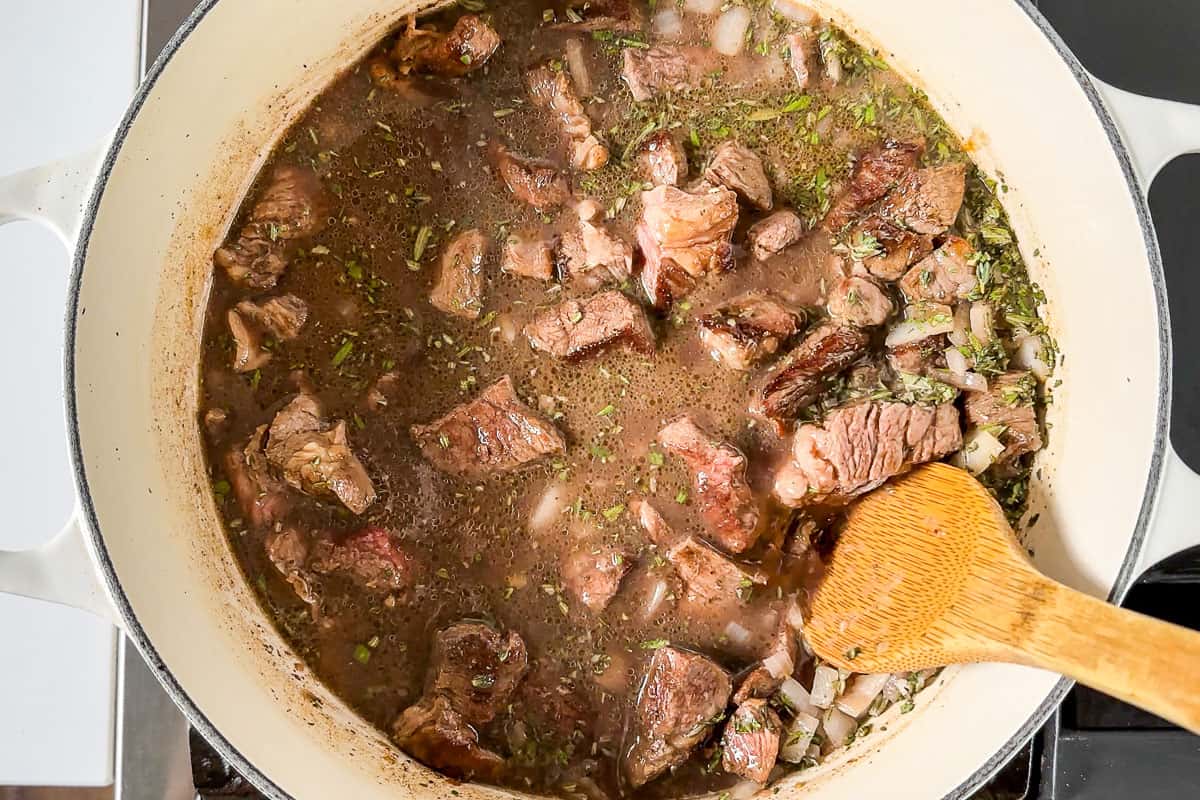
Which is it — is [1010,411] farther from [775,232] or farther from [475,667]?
[475,667]

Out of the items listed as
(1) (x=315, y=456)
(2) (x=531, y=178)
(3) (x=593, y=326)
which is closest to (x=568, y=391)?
(3) (x=593, y=326)

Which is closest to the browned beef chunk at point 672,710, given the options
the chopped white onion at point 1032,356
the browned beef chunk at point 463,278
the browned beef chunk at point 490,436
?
the browned beef chunk at point 490,436

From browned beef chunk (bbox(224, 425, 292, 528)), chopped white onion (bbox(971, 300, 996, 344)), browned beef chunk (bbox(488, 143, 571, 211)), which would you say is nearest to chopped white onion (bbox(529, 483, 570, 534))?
browned beef chunk (bbox(224, 425, 292, 528))

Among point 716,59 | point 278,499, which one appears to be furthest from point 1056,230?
point 278,499

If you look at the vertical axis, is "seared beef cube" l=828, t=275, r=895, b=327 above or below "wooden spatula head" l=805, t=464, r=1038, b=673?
above

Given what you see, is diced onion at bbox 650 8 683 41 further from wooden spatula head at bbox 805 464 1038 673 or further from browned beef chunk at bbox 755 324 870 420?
wooden spatula head at bbox 805 464 1038 673
